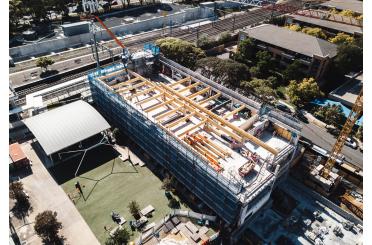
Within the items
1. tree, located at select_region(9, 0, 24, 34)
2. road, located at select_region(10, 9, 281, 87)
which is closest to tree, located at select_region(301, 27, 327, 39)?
road, located at select_region(10, 9, 281, 87)

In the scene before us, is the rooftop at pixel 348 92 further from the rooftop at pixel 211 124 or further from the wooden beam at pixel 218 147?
the wooden beam at pixel 218 147

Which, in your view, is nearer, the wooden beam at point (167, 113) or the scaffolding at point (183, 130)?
the scaffolding at point (183, 130)

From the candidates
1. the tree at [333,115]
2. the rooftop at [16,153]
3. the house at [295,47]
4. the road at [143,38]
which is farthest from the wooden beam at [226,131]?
the road at [143,38]

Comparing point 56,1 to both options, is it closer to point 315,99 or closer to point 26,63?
point 26,63

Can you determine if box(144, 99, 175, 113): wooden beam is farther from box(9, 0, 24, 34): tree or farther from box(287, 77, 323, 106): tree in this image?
box(9, 0, 24, 34): tree

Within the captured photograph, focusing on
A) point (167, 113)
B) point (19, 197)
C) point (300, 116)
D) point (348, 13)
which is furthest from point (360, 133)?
point (348, 13)

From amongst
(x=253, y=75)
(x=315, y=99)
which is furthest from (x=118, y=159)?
(x=315, y=99)
